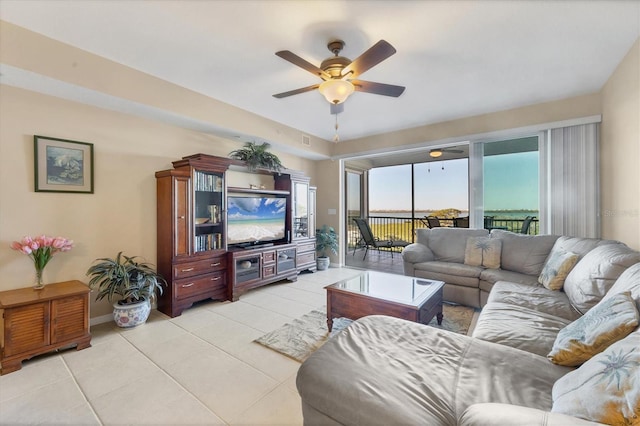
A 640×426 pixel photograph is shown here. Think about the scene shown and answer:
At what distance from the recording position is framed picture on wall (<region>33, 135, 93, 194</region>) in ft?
7.95

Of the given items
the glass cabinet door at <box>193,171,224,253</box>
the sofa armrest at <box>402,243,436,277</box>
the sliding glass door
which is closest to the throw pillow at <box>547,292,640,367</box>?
the sofa armrest at <box>402,243,436,277</box>

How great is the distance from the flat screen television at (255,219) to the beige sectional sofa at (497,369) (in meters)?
2.59

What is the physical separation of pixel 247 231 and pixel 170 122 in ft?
5.54

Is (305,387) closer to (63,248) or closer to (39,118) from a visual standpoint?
(63,248)

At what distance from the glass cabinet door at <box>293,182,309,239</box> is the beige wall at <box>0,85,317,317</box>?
1731 mm

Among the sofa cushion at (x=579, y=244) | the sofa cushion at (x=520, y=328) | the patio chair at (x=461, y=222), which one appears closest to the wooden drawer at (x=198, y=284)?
the sofa cushion at (x=520, y=328)

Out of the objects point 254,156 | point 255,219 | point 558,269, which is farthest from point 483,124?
point 255,219

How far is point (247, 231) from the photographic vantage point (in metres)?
3.89

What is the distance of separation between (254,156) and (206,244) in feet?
4.39

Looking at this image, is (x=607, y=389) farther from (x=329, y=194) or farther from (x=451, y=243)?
(x=329, y=194)

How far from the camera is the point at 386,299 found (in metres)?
2.20

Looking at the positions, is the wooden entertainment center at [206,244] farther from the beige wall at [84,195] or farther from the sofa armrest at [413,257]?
the sofa armrest at [413,257]

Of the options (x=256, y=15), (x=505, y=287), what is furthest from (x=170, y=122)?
(x=505, y=287)

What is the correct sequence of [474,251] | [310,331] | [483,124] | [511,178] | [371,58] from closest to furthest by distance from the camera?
[371,58] < [310,331] < [474,251] < [483,124] < [511,178]
